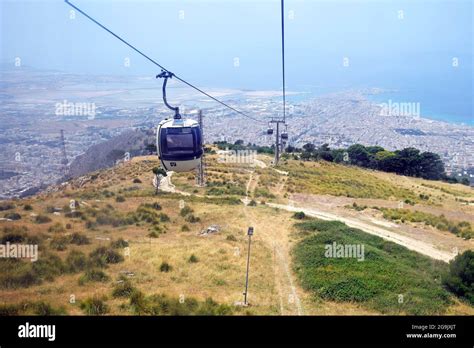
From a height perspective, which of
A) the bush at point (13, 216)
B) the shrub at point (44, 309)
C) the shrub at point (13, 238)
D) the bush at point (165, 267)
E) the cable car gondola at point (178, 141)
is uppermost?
the cable car gondola at point (178, 141)

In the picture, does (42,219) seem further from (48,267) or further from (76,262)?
(48,267)

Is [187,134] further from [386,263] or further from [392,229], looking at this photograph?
[392,229]

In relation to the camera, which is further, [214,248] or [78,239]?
A: [214,248]

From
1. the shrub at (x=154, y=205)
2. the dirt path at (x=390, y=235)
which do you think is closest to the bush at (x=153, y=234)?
the shrub at (x=154, y=205)

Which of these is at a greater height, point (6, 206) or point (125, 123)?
point (125, 123)

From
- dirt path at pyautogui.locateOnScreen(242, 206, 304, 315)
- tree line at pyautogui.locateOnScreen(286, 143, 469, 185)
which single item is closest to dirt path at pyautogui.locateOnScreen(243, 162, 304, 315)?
dirt path at pyautogui.locateOnScreen(242, 206, 304, 315)

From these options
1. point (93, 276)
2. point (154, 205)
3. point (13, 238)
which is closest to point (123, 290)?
point (93, 276)

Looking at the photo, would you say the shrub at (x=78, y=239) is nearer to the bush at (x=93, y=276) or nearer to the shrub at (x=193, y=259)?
the bush at (x=93, y=276)
